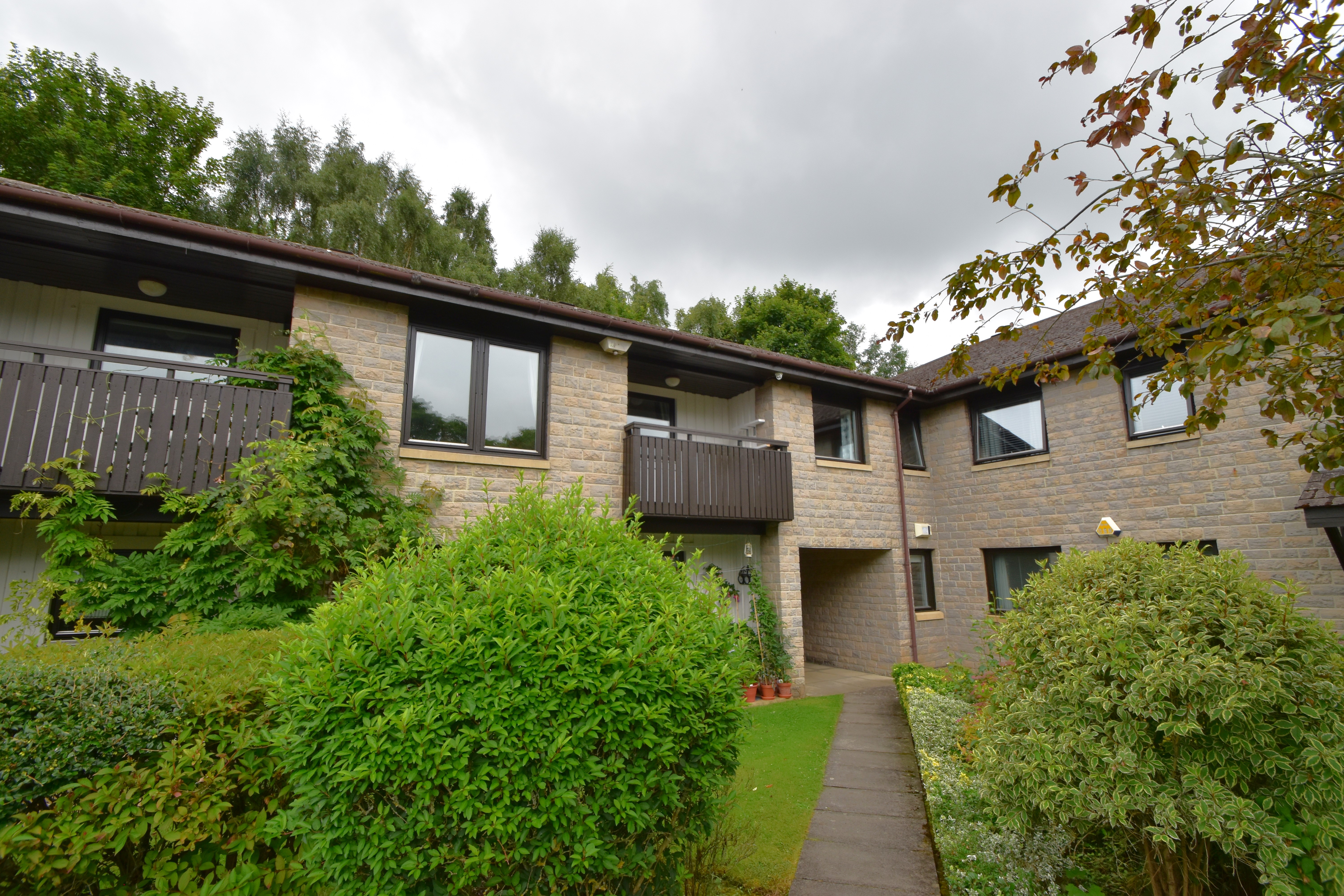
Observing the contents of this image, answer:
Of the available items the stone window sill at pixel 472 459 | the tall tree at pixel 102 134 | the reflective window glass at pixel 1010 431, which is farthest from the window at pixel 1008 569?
the tall tree at pixel 102 134

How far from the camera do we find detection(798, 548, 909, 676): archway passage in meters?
11.7

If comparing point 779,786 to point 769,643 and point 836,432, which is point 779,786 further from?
point 836,432

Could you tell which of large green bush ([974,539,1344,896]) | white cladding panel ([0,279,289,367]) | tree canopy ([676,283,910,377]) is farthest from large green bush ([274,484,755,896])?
tree canopy ([676,283,910,377])

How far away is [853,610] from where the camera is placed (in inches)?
493

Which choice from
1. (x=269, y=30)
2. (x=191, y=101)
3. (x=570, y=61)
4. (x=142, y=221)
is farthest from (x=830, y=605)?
(x=191, y=101)

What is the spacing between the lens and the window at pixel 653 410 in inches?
443

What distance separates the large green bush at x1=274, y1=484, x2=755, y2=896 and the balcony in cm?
475

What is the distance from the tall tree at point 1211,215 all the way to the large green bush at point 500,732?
261 cm

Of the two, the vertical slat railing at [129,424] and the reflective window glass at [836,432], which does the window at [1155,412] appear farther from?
the vertical slat railing at [129,424]

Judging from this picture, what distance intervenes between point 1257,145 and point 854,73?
373cm

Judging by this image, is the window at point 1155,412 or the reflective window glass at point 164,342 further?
the window at point 1155,412

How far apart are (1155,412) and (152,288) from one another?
566 inches

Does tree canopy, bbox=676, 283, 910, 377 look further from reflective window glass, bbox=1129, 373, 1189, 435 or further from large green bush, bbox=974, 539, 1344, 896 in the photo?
large green bush, bbox=974, 539, 1344, 896

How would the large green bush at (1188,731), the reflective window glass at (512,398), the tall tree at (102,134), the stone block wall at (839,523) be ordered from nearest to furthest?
the large green bush at (1188,731) → the reflective window glass at (512,398) → the stone block wall at (839,523) → the tall tree at (102,134)
